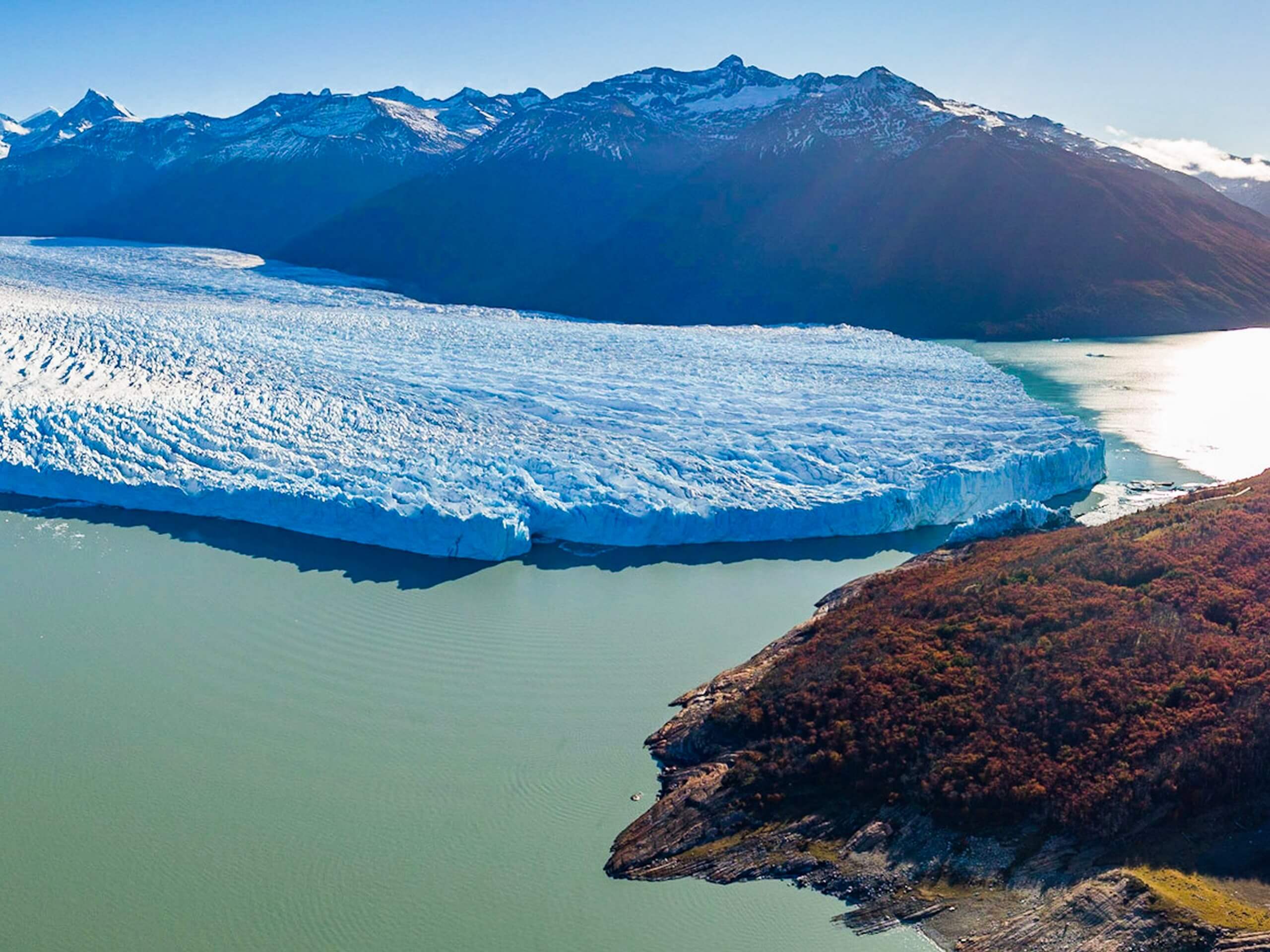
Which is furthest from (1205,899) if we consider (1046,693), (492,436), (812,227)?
(812,227)

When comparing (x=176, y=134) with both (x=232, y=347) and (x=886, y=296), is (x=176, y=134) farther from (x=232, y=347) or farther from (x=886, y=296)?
(x=232, y=347)

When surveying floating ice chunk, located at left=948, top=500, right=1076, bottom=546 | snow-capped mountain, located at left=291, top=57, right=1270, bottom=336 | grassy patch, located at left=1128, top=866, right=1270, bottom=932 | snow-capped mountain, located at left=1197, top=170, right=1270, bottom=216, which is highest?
snow-capped mountain, located at left=1197, top=170, right=1270, bottom=216

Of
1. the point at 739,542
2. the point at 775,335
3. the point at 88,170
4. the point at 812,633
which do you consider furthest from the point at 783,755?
the point at 88,170

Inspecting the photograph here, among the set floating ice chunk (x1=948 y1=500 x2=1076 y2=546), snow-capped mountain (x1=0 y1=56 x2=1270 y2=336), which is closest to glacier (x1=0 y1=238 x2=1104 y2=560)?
floating ice chunk (x1=948 y1=500 x2=1076 y2=546)

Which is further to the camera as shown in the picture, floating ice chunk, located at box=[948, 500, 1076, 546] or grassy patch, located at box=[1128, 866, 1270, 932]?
floating ice chunk, located at box=[948, 500, 1076, 546]

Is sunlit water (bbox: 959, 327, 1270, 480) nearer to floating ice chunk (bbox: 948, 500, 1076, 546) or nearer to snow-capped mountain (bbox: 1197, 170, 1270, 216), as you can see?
floating ice chunk (bbox: 948, 500, 1076, 546)

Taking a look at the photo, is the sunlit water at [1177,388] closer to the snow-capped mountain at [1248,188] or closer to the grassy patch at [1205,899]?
the grassy patch at [1205,899]

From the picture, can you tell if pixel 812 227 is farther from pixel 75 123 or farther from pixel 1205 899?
pixel 75 123
